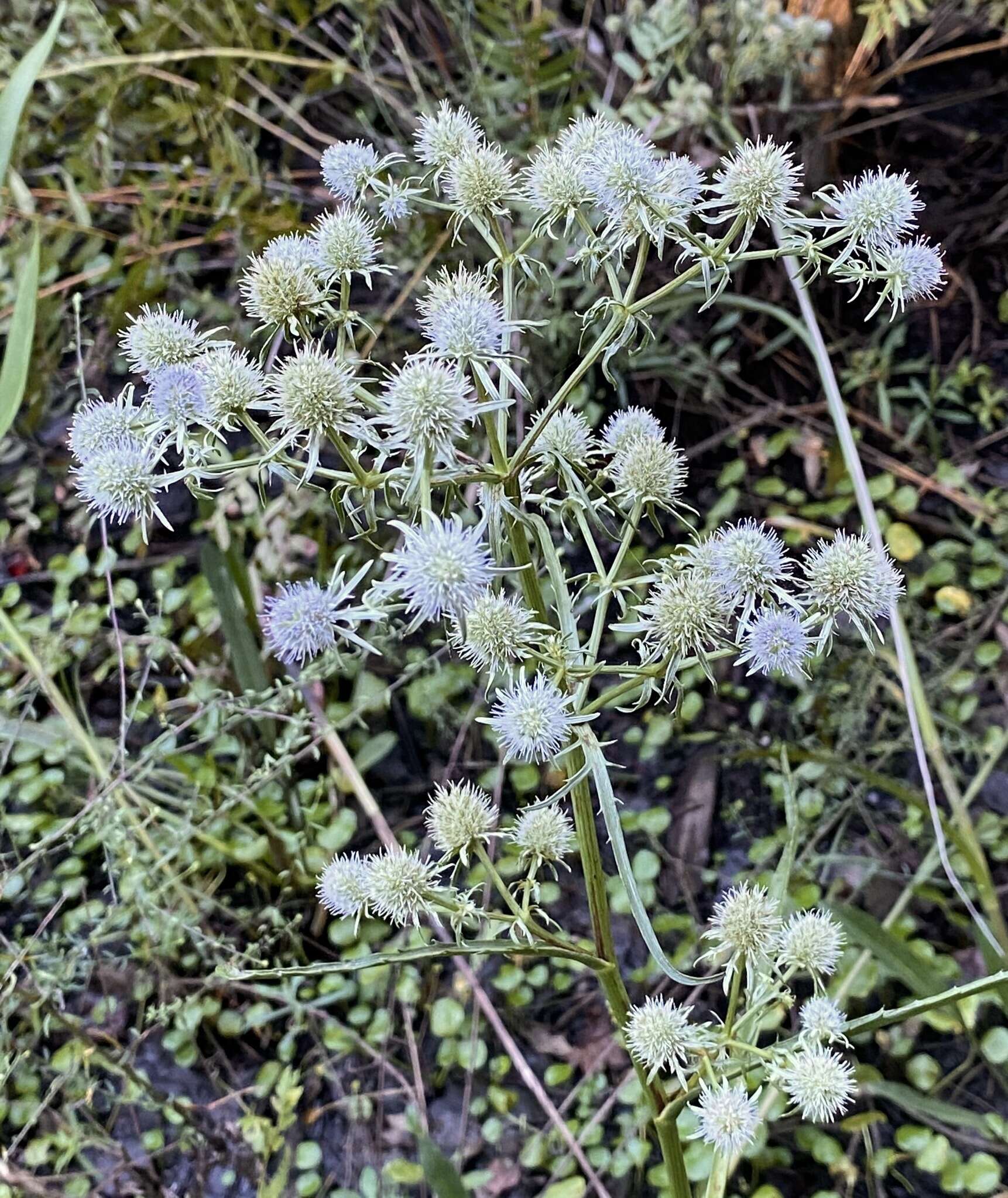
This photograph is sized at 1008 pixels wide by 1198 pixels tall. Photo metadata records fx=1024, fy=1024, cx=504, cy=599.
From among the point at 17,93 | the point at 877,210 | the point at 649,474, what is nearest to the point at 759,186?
the point at 877,210

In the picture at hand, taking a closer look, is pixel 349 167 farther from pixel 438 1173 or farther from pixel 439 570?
pixel 438 1173

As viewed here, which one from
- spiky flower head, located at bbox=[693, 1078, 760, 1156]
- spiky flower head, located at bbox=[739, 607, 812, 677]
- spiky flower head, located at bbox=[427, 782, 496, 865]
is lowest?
spiky flower head, located at bbox=[693, 1078, 760, 1156]

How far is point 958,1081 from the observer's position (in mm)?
1171

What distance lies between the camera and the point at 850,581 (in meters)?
0.57

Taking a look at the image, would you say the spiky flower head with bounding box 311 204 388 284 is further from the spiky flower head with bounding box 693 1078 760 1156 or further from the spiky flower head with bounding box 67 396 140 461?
the spiky flower head with bounding box 693 1078 760 1156

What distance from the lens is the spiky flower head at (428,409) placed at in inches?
19.8

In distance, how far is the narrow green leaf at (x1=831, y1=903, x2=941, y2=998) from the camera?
0.97 meters

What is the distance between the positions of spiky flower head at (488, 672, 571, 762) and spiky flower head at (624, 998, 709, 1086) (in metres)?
0.19

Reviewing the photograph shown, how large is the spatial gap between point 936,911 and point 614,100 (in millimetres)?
1371

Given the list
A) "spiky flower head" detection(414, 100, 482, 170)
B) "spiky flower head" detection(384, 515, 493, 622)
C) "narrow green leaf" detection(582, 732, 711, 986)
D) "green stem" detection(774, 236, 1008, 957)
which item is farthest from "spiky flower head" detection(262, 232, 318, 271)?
"green stem" detection(774, 236, 1008, 957)

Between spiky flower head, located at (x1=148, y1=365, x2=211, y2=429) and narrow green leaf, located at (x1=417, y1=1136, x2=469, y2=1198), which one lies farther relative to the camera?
narrow green leaf, located at (x1=417, y1=1136, x2=469, y2=1198)

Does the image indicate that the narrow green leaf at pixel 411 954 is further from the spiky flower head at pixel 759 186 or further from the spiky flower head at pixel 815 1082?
the spiky flower head at pixel 759 186

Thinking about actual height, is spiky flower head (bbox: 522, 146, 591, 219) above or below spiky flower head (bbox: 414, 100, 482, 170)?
below

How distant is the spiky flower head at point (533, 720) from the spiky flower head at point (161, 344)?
10.9 inches
